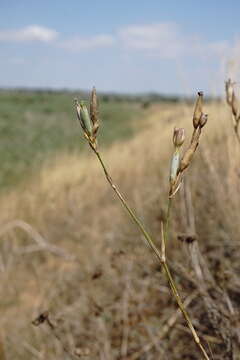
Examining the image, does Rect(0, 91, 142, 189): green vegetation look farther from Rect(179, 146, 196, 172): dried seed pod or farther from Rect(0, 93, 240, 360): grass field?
Rect(179, 146, 196, 172): dried seed pod

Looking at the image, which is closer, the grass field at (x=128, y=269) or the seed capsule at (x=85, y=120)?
the seed capsule at (x=85, y=120)

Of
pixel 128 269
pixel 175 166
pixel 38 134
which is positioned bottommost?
Answer: pixel 38 134

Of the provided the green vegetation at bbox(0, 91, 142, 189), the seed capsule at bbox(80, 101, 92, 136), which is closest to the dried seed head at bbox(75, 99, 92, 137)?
the seed capsule at bbox(80, 101, 92, 136)

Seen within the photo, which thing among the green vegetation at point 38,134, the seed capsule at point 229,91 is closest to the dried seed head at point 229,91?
the seed capsule at point 229,91

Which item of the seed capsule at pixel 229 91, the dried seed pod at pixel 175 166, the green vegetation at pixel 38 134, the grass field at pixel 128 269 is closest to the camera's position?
the dried seed pod at pixel 175 166

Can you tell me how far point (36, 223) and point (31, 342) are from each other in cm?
317

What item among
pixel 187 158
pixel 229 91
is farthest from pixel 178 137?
pixel 229 91

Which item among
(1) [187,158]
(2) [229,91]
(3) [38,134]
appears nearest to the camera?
(1) [187,158]

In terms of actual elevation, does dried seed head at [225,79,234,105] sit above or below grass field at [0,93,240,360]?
above

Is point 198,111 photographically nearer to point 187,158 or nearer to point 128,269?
point 187,158

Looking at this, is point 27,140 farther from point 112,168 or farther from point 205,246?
point 205,246

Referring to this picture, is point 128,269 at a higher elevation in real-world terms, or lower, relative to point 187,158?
lower

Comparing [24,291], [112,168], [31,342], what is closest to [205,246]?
[31,342]

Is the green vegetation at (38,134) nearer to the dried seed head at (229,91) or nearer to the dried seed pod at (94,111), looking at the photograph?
the dried seed head at (229,91)
